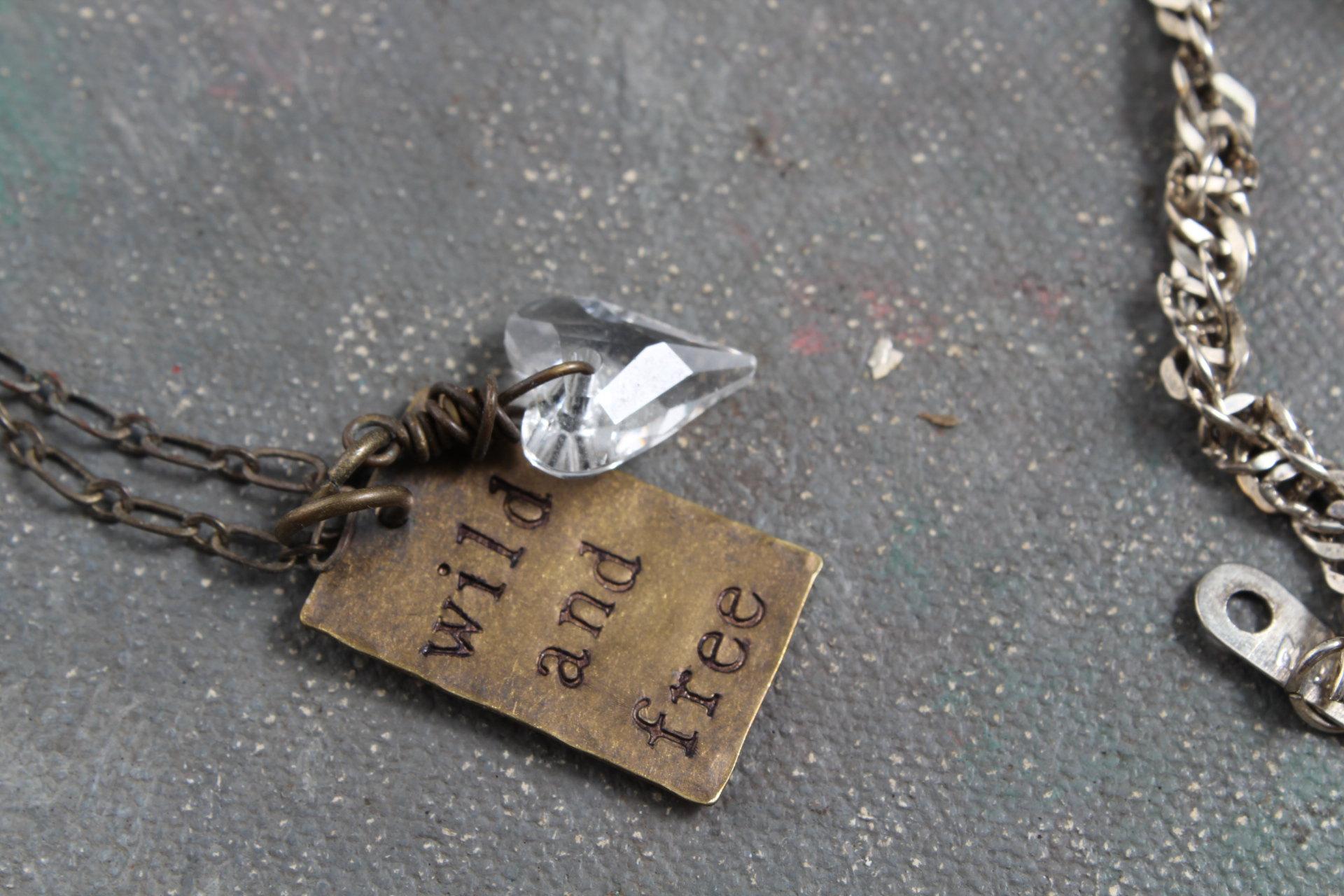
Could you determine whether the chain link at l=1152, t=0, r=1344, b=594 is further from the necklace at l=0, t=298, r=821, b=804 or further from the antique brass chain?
the antique brass chain

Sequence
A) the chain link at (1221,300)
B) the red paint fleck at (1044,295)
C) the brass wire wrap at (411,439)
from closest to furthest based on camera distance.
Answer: the brass wire wrap at (411,439), the chain link at (1221,300), the red paint fleck at (1044,295)

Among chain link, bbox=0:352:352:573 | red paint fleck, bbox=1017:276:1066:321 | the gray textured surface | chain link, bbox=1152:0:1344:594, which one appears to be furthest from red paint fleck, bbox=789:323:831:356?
chain link, bbox=0:352:352:573

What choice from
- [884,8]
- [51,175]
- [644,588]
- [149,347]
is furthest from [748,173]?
[51,175]

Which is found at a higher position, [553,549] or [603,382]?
[603,382]

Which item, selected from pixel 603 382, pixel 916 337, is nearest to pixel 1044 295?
pixel 916 337

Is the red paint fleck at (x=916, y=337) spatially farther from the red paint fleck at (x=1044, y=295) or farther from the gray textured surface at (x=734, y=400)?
the red paint fleck at (x=1044, y=295)

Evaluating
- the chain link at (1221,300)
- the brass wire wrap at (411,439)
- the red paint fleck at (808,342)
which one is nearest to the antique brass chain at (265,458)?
the brass wire wrap at (411,439)

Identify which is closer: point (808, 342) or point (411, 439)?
point (411, 439)

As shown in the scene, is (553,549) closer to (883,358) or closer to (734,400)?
(734,400)
